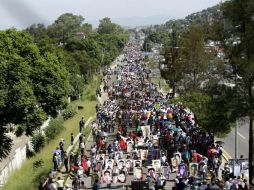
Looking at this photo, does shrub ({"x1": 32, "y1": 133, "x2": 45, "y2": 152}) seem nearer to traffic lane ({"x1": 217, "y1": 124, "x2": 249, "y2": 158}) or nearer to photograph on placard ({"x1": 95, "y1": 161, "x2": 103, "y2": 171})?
photograph on placard ({"x1": 95, "y1": 161, "x2": 103, "y2": 171})

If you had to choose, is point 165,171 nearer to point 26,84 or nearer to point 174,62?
point 26,84

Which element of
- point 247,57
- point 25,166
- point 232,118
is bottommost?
point 25,166

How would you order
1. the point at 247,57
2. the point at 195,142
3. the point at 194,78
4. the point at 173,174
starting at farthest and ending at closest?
the point at 194,78 → the point at 195,142 → the point at 173,174 → the point at 247,57

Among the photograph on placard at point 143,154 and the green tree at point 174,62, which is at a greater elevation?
the green tree at point 174,62

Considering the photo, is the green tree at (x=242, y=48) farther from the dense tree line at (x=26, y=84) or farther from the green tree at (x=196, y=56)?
the green tree at (x=196, y=56)

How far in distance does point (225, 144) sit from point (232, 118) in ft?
44.7

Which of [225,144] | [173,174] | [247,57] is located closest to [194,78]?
[225,144]

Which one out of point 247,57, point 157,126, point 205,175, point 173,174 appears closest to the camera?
point 247,57

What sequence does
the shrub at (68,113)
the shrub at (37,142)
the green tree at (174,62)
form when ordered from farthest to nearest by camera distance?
the shrub at (68,113) < the green tree at (174,62) < the shrub at (37,142)

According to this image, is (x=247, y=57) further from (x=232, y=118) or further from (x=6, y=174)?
(x=6, y=174)

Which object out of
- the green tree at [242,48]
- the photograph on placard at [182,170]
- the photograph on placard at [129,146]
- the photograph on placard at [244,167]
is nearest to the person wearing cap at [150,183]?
the photograph on placard at [182,170]

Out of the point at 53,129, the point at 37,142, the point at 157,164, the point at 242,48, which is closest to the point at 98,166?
the point at 157,164

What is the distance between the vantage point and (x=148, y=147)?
28359mm

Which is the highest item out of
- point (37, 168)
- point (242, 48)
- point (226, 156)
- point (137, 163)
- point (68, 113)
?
point (242, 48)
